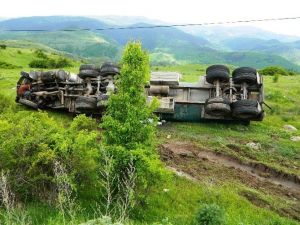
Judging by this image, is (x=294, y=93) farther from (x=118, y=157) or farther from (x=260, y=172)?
(x=118, y=157)

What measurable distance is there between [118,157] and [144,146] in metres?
0.77

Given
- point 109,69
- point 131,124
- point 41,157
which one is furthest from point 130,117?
point 109,69

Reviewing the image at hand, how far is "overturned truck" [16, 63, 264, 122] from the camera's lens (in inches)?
861

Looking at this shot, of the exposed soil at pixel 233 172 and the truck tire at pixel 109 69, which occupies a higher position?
the truck tire at pixel 109 69

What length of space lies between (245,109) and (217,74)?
2.27 meters

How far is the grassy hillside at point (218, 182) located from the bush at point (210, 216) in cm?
82

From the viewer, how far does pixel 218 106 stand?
2142 centimetres

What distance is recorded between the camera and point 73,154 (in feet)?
44.8

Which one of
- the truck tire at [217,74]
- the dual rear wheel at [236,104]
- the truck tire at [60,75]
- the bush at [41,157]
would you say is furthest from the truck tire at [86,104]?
the bush at [41,157]

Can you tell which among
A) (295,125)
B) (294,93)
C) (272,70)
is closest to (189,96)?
(295,125)

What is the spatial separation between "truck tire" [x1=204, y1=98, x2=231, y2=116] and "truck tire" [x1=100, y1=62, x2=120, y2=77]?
4.38 meters

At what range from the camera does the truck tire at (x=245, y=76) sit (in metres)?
22.6

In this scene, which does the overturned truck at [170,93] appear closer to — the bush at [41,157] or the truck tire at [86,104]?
the truck tire at [86,104]

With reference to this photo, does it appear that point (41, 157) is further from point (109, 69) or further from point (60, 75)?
point (60, 75)
